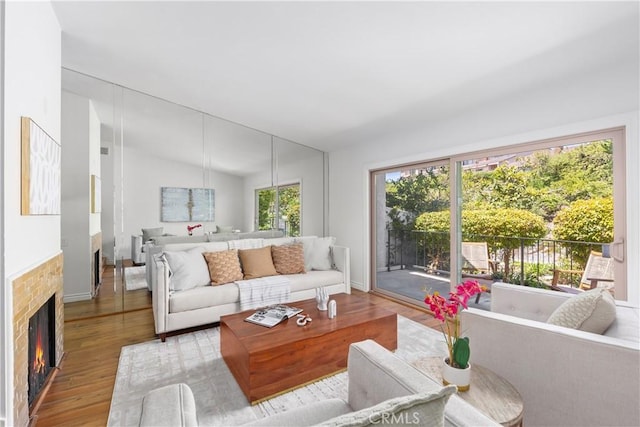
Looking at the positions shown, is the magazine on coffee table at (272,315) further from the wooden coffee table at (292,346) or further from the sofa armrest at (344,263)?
the sofa armrest at (344,263)

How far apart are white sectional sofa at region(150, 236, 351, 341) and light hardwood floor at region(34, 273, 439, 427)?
0.36 m

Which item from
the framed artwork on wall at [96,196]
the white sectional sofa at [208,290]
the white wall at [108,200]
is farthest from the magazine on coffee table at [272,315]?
the framed artwork on wall at [96,196]

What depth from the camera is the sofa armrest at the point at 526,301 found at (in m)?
2.06

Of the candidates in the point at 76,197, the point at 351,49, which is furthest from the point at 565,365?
the point at 76,197

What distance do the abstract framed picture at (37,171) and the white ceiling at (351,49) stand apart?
1173 mm

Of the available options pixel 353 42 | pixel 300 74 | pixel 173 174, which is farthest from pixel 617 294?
pixel 173 174

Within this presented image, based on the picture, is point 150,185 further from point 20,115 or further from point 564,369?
point 564,369

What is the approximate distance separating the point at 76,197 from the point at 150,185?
0.89 meters

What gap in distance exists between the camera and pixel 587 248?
2586 millimetres

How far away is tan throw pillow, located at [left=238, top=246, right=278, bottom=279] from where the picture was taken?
3.60m

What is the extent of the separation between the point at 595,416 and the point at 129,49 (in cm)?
423

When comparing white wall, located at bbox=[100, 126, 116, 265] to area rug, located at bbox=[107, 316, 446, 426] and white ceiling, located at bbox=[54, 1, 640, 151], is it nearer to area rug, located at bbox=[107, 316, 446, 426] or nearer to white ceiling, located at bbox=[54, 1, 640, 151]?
white ceiling, located at bbox=[54, 1, 640, 151]

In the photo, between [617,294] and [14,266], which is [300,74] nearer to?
[14,266]

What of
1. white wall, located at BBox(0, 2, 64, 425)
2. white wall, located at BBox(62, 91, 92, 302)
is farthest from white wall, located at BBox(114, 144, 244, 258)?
white wall, located at BBox(0, 2, 64, 425)
